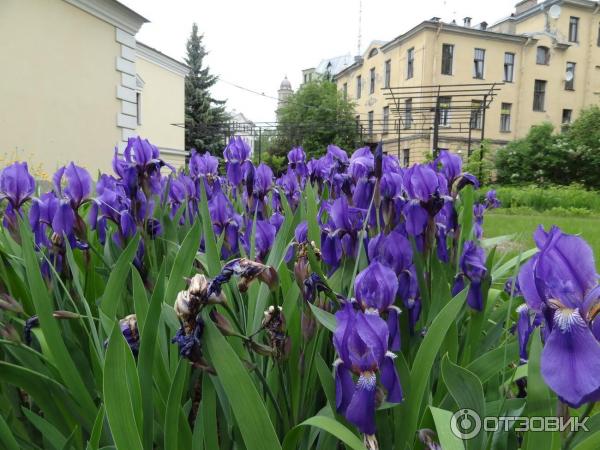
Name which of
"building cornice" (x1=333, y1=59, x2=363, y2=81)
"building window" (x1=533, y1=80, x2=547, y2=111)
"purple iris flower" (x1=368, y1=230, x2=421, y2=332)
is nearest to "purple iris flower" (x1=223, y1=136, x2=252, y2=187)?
"purple iris flower" (x1=368, y1=230, x2=421, y2=332)

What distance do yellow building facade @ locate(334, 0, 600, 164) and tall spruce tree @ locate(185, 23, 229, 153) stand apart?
10710 mm

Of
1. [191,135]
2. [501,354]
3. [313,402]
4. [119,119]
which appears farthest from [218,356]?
[191,135]

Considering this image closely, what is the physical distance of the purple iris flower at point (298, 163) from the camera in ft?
8.07

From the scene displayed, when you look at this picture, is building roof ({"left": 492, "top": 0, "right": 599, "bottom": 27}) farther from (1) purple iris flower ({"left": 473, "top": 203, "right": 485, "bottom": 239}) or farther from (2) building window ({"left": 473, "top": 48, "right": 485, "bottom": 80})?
(1) purple iris flower ({"left": 473, "top": 203, "right": 485, "bottom": 239})

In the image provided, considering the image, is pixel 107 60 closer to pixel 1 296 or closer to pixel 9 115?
pixel 9 115

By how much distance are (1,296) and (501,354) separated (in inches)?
43.3

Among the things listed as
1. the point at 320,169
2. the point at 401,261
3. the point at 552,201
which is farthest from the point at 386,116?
the point at 401,261

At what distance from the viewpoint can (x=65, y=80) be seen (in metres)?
9.97

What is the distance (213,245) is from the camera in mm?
1037

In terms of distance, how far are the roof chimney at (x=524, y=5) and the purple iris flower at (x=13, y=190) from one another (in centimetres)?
3813

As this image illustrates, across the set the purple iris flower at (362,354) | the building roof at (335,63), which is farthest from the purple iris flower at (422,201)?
the building roof at (335,63)

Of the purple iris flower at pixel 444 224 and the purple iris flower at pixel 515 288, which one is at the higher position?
the purple iris flower at pixel 444 224

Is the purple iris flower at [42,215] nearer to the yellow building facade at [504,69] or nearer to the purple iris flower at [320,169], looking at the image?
the purple iris flower at [320,169]

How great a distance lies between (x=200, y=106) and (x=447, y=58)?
17164mm
